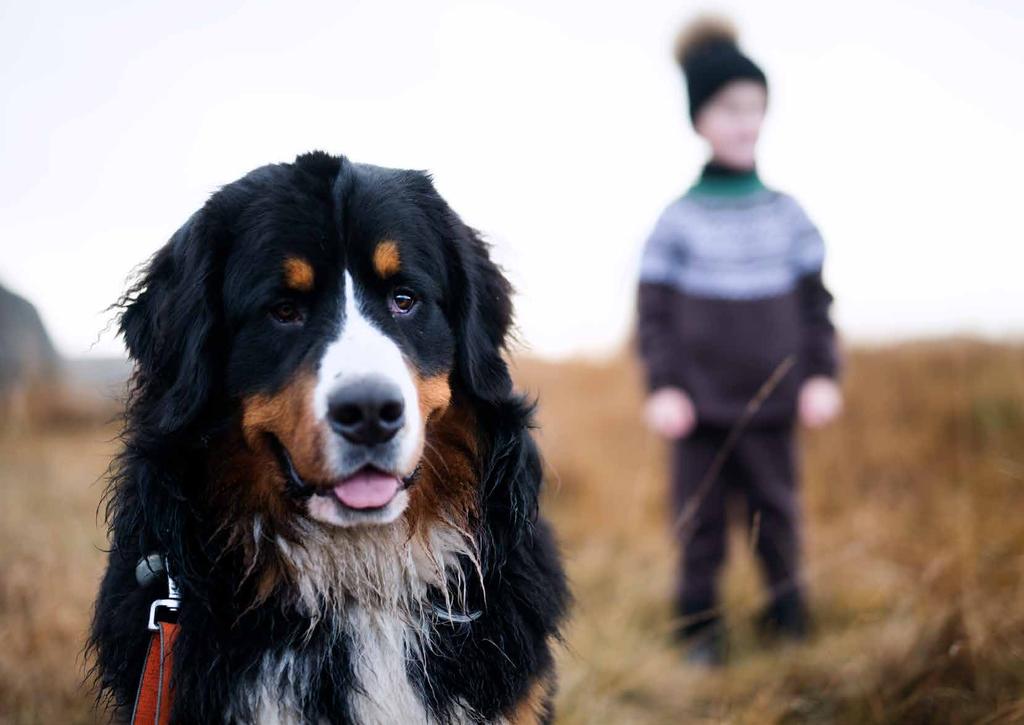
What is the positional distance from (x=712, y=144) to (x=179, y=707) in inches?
128

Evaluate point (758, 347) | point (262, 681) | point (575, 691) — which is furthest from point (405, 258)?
point (758, 347)

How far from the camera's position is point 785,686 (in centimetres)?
334

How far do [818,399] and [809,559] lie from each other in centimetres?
151

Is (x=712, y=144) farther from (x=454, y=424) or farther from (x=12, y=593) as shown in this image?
(x=12, y=593)

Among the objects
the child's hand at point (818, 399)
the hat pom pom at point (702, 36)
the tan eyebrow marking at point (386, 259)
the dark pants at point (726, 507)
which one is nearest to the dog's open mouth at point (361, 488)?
the tan eyebrow marking at point (386, 259)

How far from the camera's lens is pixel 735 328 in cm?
383

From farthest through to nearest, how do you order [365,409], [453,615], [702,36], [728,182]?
[702,36], [728,182], [453,615], [365,409]

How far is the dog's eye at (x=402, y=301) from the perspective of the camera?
83.0 inches

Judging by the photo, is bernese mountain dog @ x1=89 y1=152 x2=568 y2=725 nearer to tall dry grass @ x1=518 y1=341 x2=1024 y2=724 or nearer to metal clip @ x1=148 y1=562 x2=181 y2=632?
metal clip @ x1=148 y1=562 x2=181 y2=632

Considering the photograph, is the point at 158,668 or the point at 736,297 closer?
the point at 158,668

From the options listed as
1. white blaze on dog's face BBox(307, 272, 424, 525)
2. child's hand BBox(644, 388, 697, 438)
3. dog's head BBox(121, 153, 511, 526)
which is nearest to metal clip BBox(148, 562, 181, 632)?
dog's head BBox(121, 153, 511, 526)

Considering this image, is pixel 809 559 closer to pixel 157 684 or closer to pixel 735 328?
pixel 735 328

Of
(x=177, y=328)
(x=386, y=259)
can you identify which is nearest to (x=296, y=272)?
(x=386, y=259)

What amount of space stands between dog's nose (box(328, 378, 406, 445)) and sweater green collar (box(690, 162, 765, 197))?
2.61 m
